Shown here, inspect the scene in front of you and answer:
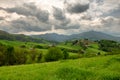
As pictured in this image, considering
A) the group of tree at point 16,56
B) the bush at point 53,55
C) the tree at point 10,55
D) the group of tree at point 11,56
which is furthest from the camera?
the bush at point 53,55

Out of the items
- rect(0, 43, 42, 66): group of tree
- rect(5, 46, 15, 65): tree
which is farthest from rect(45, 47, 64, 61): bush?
rect(5, 46, 15, 65): tree

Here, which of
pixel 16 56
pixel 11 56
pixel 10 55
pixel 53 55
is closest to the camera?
pixel 10 55

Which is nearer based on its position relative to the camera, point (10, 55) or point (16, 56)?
point (10, 55)

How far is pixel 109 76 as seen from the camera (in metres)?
18.2

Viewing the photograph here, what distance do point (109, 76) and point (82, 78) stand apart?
97.2 inches

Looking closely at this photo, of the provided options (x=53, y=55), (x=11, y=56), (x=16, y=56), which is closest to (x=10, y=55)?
(x=11, y=56)

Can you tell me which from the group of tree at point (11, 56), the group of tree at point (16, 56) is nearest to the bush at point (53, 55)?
the group of tree at point (16, 56)

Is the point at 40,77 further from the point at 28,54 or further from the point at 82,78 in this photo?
the point at 28,54

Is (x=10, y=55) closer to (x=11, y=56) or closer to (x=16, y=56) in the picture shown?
(x=11, y=56)

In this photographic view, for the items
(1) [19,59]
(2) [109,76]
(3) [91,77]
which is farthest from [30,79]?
(1) [19,59]

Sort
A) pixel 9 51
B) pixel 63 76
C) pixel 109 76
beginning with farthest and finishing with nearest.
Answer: pixel 9 51, pixel 63 76, pixel 109 76


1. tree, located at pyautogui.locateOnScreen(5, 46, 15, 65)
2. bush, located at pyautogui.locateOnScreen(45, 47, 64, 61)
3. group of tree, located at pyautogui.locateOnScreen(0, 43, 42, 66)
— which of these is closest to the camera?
tree, located at pyautogui.locateOnScreen(5, 46, 15, 65)

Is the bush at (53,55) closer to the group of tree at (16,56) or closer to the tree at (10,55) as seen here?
the group of tree at (16,56)

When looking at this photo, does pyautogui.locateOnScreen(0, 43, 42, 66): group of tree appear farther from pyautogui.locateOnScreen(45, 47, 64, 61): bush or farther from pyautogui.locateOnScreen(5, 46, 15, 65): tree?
pyautogui.locateOnScreen(45, 47, 64, 61): bush
